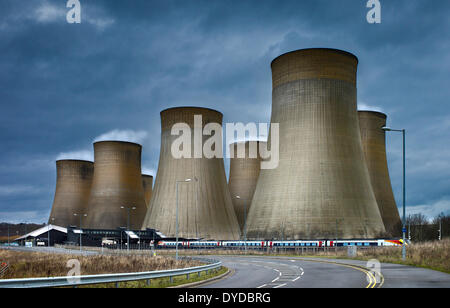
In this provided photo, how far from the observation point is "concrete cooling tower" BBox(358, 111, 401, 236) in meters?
69.1

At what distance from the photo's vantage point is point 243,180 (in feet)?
276

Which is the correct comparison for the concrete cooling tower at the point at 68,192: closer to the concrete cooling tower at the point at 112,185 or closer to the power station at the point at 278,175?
the power station at the point at 278,175

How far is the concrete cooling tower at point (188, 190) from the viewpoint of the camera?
6269 cm

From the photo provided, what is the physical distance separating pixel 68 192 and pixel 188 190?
33428 millimetres

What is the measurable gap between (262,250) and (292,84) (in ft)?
57.6

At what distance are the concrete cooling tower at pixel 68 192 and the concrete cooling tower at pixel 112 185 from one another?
9.45 meters

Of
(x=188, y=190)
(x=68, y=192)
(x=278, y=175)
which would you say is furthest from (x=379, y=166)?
(x=68, y=192)

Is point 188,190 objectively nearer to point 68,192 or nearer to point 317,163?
point 317,163

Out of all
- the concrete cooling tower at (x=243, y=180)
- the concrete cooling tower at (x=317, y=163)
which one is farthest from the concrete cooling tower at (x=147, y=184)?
the concrete cooling tower at (x=317, y=163)

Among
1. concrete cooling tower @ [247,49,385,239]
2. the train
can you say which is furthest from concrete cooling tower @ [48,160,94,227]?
concrete cooling tower @ [247,49,385,239]

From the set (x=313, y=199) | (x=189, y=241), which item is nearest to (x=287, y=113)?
(x=313, y=199)

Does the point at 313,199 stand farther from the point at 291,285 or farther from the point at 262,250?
the point at 291,285

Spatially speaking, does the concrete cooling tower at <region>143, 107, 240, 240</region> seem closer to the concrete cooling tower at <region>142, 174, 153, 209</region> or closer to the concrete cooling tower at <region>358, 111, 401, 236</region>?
the concrete cooling tower at <region>358, 111, 401, 236</region>
